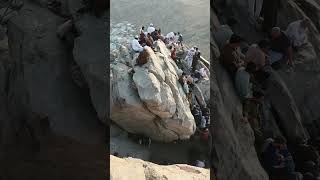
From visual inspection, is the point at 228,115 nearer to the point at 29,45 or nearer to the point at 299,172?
the point at 299,172

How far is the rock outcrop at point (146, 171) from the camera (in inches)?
274

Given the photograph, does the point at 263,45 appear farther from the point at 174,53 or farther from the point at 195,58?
the point at 174,53

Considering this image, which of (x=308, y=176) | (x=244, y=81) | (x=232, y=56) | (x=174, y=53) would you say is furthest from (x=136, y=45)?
(x=308, y=176)

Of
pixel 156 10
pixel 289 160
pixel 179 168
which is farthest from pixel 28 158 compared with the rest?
pixel 289 160

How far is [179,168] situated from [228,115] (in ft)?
2.63

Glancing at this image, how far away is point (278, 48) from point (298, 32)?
0.98 ft

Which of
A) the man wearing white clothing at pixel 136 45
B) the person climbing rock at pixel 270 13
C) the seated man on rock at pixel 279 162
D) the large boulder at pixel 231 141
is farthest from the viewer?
the man wearing white clothing at pixel 136 45

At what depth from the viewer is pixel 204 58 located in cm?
696

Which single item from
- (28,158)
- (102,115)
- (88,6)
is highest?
(88,6)

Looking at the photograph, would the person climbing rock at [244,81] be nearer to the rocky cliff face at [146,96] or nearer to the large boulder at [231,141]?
the large boulder at [231,141]

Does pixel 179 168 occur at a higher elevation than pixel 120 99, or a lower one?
lower

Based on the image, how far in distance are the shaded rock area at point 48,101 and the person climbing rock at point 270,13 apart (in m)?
1.78

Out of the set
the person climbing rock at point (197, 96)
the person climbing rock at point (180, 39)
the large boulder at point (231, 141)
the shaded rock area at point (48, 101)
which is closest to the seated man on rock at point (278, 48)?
the large boulder at point (231, 141)

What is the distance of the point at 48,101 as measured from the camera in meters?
7.16
